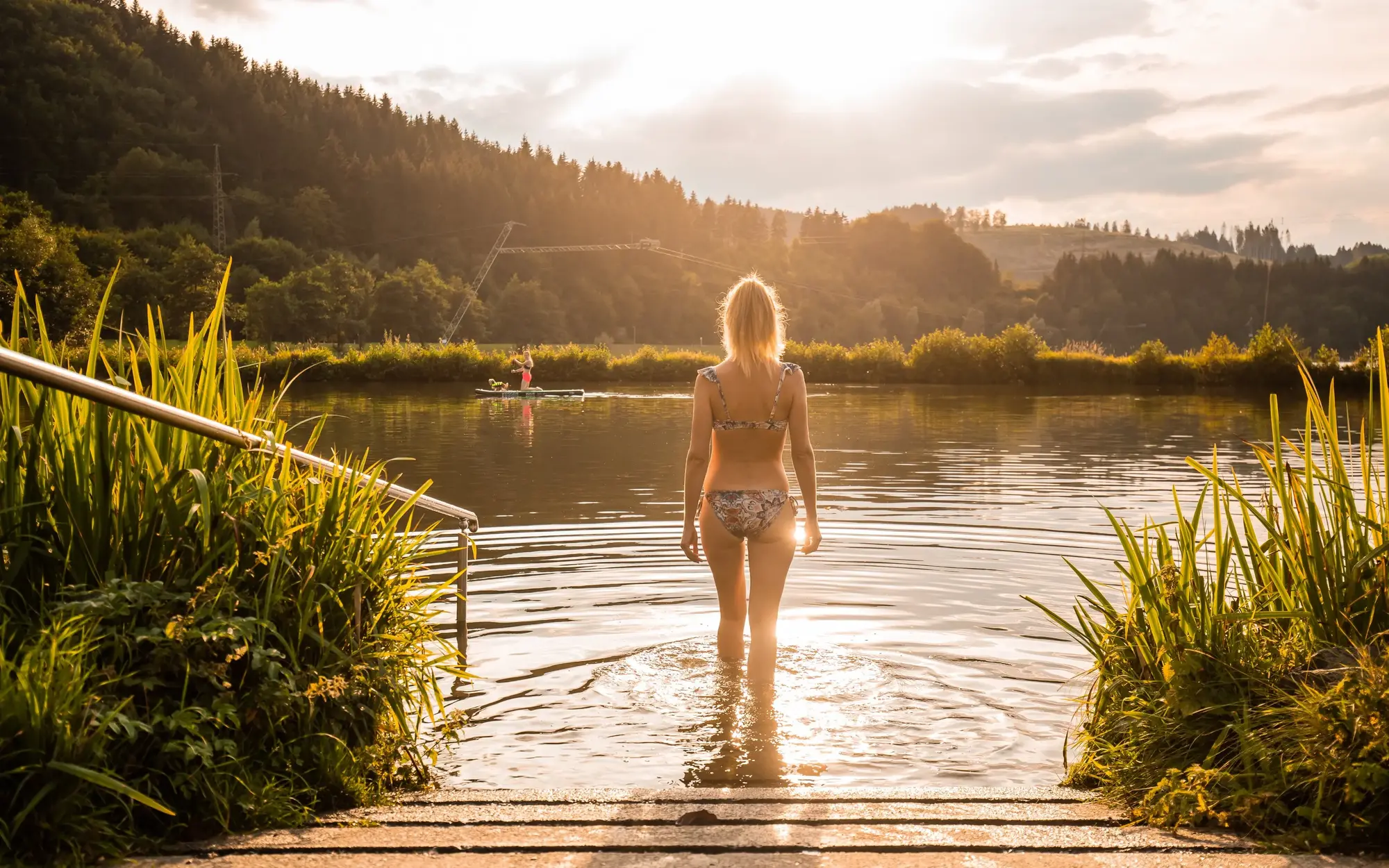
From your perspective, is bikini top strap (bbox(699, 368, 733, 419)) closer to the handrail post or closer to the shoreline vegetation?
the handrail post

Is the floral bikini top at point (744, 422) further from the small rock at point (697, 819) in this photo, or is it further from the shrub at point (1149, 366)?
the shrub at point (1149, 366)

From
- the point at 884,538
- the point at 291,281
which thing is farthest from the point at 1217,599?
the point at 291,281

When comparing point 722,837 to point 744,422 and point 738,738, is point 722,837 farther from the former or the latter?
point 744,422

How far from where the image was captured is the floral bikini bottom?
5.47 meters

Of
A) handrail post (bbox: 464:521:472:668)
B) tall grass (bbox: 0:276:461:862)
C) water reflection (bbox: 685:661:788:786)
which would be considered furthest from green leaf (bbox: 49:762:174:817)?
handrail post (bbox: 464:521:472:668)

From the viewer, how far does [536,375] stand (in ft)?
170

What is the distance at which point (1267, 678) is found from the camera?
359 cm

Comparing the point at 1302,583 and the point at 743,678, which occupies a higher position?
the point at 1302,583

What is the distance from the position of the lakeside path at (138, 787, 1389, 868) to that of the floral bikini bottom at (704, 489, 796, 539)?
199 cm

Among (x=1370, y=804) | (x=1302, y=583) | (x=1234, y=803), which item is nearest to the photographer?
(x=1370, y=804)

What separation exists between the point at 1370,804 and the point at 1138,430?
22.9 metres

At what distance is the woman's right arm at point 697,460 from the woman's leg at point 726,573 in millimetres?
50

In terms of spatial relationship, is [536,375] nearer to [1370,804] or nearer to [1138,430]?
[1138,430]

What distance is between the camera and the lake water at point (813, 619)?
4.91 meters
